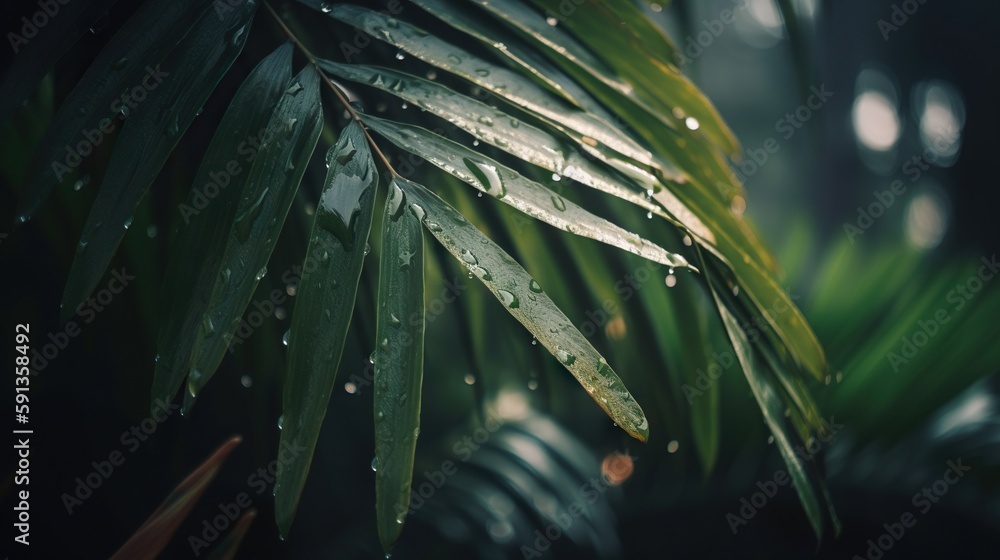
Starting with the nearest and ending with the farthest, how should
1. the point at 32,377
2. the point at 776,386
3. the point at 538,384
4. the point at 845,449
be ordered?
the point at 776,386, the point at 32,377, the point at 538,384, the point at 845,449

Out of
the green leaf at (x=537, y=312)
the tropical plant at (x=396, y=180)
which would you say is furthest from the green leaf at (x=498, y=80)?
the green leaf at (x=537, y=312)

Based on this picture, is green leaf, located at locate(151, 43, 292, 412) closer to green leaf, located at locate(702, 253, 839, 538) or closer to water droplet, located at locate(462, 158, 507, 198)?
water droplet, located at locate(462, 158, 507, 198)

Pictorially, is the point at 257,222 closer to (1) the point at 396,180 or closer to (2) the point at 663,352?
(1) the point at 396,180

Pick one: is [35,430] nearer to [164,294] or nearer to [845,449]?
[164,294]

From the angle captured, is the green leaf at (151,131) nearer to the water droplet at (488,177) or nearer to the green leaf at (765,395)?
the water droplet at (488,177)

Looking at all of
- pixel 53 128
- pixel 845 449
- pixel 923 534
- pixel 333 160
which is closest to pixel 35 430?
pixel 53 128

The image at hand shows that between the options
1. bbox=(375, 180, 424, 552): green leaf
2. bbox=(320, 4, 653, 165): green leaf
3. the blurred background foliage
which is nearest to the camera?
bbox=(375, 180, 424, 552): green leaf

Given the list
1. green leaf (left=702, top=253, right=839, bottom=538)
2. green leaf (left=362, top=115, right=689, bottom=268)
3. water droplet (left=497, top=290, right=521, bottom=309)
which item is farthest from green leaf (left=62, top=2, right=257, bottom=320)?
green leaf (left=702, top=253, right=839, bottom=538)
